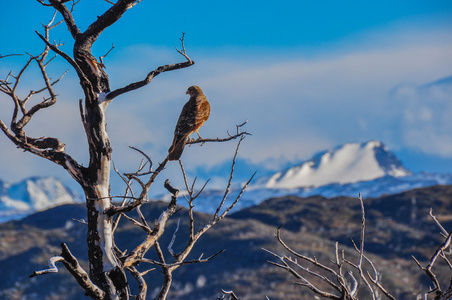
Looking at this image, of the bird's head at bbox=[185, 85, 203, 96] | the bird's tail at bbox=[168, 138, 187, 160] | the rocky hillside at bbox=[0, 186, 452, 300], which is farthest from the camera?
the rocky hillside at bbox=[0, 186, 452, 300]

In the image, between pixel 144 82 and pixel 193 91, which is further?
pixel 193 91

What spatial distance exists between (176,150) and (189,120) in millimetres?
1121

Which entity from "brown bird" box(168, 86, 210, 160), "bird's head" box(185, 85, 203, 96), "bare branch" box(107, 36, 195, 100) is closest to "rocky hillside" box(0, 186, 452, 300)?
"bird's head" box(185, 85, 203, 96)

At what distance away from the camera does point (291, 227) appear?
196m

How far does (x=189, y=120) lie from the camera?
33.3 ft

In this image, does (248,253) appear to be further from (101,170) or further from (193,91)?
(101,170)

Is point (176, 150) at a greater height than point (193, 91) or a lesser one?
lesser

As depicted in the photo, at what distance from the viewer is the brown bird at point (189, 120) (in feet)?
30.2

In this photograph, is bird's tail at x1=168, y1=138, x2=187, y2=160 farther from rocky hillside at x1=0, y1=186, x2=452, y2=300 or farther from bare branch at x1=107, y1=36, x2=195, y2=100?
rocky hillside at x1=0, y1=186, x2=452, y2=300

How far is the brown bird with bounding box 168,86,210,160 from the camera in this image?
920 centimetres

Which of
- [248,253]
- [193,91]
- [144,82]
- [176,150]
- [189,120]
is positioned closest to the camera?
[144,82]

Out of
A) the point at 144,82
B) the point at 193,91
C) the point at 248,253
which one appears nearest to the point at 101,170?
the point at 144,82

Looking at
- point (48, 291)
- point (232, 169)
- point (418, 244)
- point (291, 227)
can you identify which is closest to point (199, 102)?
point (232, 169)

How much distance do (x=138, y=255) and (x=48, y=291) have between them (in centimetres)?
15377
